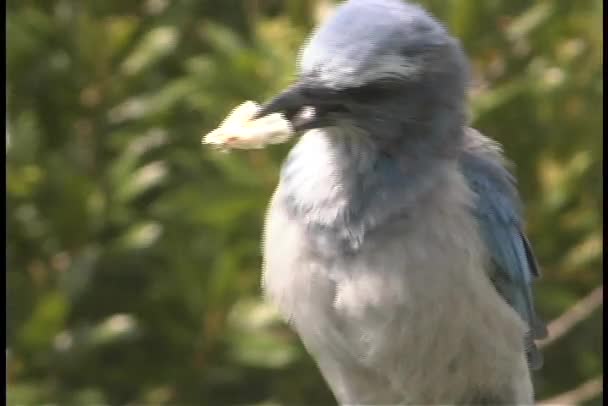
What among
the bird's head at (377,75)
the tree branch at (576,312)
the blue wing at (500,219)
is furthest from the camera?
the tree branch at (576,312)

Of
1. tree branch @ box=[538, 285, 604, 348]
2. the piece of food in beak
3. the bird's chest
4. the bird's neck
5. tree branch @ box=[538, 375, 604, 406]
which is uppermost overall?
the piece of food in beak

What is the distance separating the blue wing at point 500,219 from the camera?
2.13 ft

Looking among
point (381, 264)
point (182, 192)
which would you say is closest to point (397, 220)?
point (381, 264)

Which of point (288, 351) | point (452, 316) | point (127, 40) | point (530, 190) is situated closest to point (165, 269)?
point (288, 351)

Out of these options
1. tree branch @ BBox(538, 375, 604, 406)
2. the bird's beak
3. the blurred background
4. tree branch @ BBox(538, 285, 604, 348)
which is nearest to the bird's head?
the bird's beak

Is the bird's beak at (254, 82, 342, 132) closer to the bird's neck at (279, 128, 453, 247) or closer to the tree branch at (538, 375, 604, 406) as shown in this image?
the bird's neck at (279, 128, 453, 247)

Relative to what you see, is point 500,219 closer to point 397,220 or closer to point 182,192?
point 397,220

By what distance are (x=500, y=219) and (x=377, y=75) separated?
8.0 inches

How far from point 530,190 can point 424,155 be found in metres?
0.63

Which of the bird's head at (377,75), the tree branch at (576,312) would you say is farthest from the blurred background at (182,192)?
the bird's head at (377,75)

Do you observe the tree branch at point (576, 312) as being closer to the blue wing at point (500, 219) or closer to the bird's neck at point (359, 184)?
the blue wing at point (500, 219)

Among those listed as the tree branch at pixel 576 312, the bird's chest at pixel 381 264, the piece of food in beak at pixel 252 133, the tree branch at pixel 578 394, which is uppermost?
the piece of food in beak at pixel 252 133

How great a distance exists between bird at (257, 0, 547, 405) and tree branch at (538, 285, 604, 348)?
1.37 ft

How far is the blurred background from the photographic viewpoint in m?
1.11
